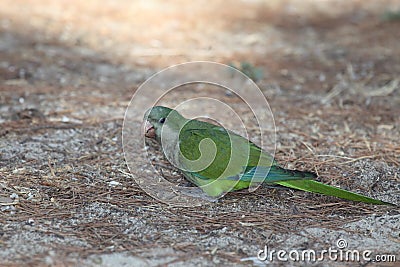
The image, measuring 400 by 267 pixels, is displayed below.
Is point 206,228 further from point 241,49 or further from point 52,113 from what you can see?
point 241,49

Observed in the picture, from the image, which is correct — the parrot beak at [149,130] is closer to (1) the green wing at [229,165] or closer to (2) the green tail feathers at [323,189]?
(1) the green wing at [229,165]

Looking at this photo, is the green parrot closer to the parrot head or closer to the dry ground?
the parrot head

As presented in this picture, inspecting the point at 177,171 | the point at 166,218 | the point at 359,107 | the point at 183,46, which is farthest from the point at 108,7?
the point at 166,218

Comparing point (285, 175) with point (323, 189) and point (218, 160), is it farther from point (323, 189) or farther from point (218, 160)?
point (218, 160)

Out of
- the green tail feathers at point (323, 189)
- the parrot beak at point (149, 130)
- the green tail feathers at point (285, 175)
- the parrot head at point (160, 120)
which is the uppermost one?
the parrot head at point (160, 120)

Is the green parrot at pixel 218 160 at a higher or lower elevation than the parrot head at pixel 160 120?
lower

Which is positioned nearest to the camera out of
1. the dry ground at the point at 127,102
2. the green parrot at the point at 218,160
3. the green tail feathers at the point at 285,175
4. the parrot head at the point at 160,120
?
the dry ground at the point at 127,102

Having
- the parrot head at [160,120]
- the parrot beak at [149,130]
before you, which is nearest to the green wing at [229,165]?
the parrot head at [160,120]

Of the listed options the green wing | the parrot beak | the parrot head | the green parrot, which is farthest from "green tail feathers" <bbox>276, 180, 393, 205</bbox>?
the parrot beak
